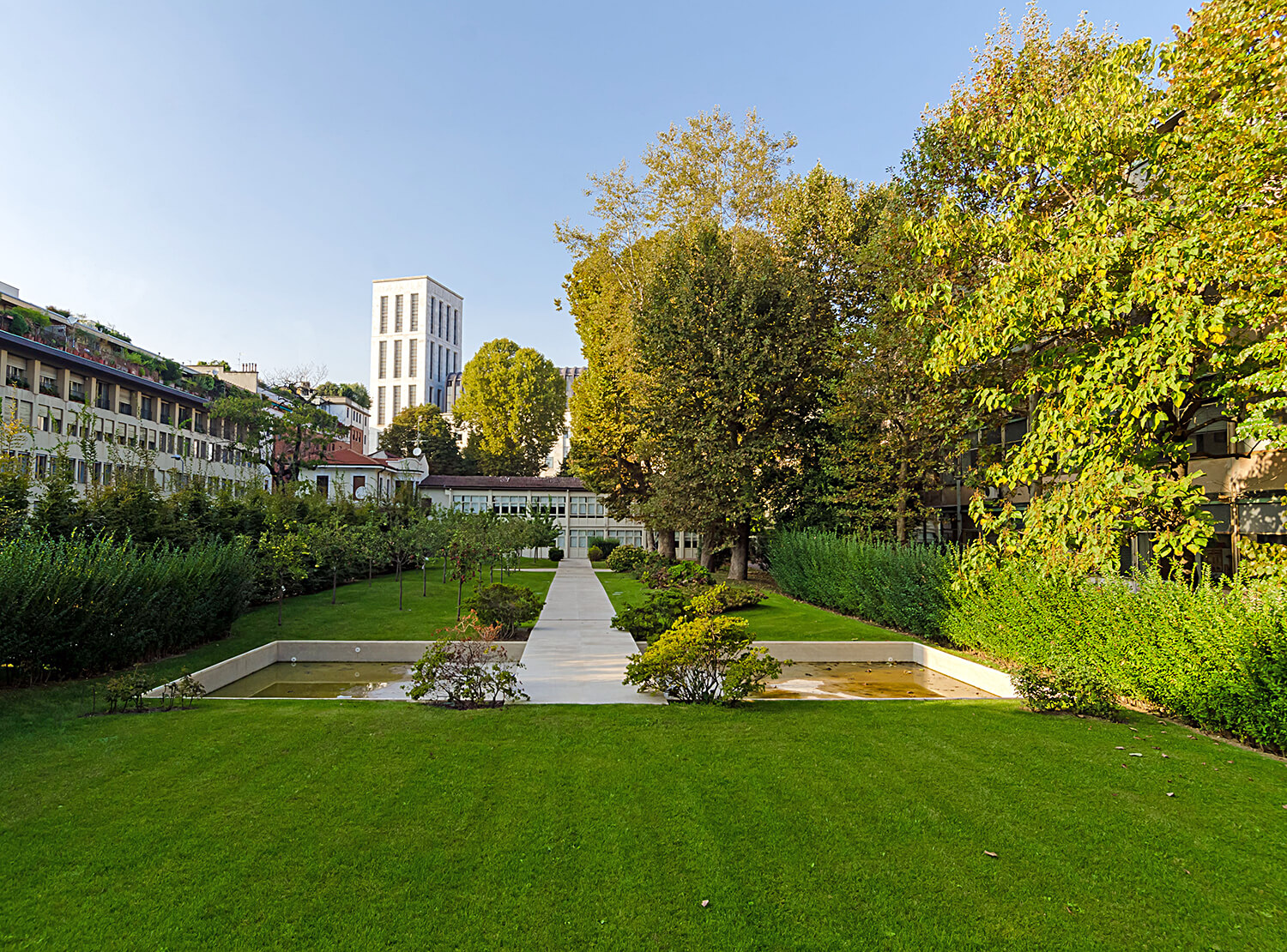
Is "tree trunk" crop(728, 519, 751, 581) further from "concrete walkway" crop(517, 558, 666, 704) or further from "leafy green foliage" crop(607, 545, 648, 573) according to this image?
"concrete walkway" crop(517, 558, 666, 704)

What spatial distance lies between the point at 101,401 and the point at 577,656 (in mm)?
35138

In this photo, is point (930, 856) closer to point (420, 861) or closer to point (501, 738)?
point (420, 861)

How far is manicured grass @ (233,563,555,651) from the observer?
47.1 ft

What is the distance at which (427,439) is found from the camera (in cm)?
6088

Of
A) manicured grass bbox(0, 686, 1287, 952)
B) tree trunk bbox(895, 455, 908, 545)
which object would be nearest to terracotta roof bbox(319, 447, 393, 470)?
tree trunk bbox(895, 455, 908, 545)

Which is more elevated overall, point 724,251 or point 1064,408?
point 724,251

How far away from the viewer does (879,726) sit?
25.5 feet

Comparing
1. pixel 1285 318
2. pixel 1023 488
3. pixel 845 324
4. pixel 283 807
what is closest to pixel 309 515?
pixel 845 324

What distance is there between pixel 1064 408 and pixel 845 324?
15503 millimetres

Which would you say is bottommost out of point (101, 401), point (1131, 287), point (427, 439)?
point (1131, 287)

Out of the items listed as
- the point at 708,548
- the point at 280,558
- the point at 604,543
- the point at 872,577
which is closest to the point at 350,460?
the point at 604,543

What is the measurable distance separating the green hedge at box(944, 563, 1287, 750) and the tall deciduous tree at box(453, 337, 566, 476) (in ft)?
159

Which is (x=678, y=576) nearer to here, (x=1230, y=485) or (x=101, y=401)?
(x=1230, y=485)

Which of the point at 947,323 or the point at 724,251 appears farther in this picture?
the point at 724,251
